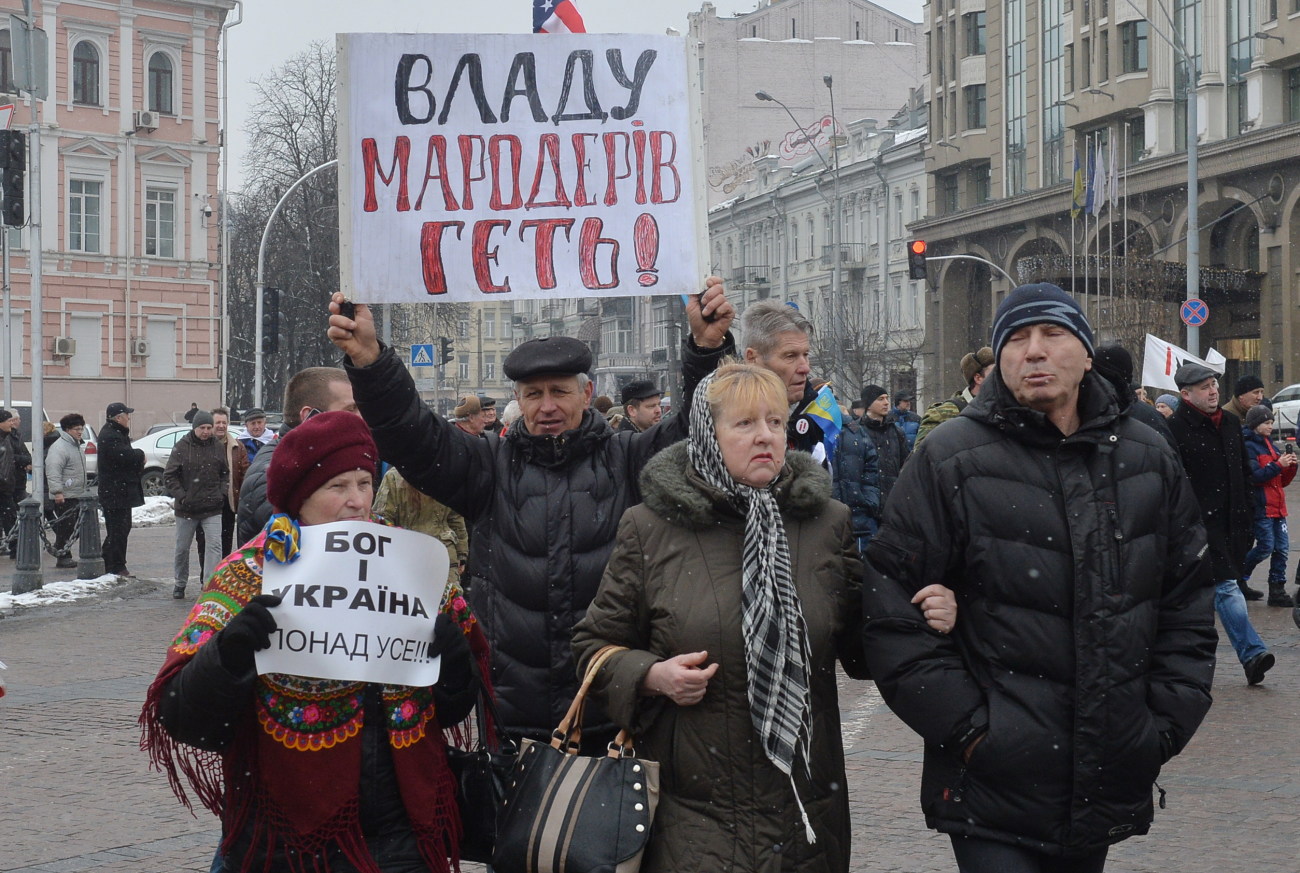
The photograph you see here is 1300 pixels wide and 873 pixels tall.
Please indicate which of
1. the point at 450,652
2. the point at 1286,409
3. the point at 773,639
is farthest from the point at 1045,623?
the point at 1286,409

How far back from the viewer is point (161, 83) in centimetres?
4956

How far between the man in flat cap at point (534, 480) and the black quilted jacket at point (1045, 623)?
35.5 inches

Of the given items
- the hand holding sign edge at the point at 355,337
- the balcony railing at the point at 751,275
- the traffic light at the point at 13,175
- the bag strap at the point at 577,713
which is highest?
the balcony railing at the point at 751,275

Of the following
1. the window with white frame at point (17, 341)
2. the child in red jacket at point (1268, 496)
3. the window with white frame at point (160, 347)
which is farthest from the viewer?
the window with white frame at point (160, 347)

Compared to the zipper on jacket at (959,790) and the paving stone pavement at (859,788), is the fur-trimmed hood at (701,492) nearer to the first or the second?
the zipper on jacket at (959,790)

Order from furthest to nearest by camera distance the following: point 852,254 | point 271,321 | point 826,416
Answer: point 852,254 → point 271,321 → point 826,416

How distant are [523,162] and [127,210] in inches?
1846

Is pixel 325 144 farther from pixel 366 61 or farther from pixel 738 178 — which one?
pixel 366 61

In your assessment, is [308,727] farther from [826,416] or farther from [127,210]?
[127,210]

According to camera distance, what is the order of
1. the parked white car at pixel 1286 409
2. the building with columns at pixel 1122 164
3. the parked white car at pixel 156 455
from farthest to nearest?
the building with columns at pixel 1122 164
the parked white car at pixel 1286 409
the parked white car at pixel 156 455

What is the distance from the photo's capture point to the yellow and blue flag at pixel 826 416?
205 inches

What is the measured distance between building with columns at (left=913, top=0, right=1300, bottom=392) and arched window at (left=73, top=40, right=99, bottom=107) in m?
28.2

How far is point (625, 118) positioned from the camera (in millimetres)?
4996

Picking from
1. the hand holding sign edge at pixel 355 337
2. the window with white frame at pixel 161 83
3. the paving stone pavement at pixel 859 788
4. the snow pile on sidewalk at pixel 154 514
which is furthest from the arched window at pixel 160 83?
the hand holding sign edge at pixel 355 337
